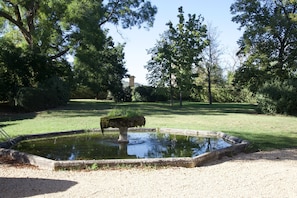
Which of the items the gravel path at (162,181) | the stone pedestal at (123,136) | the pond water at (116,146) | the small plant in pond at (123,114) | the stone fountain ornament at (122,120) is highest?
the small plant in pond at (123,114)

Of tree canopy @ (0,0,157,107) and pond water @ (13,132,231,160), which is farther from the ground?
tree canopy @ (0,0,157,107)

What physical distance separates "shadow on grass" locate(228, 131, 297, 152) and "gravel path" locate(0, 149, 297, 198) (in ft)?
5.16

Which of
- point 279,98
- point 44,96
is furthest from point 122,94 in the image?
point 279,98

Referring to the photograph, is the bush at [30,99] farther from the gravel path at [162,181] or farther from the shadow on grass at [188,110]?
the gravel path at [162,181]

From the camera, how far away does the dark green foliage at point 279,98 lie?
60.6 ft

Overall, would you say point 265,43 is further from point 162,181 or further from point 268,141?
point 162,181

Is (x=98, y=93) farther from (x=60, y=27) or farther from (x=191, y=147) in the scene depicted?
(x=191, y=147)

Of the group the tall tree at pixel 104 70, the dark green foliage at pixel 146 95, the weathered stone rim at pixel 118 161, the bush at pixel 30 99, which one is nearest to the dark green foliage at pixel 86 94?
the tall tree at pixel 104 70

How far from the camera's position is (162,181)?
5125 mm

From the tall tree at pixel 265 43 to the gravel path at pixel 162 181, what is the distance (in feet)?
63.3

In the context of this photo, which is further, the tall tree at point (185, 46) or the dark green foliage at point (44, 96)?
the tall tree at point (185, 46)

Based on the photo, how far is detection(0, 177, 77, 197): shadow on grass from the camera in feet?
14.7

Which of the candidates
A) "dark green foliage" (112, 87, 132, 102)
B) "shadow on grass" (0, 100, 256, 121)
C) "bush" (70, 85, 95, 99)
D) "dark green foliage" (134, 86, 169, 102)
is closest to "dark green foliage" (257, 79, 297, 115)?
"shadow on grass" (0, 100, 256, 121)

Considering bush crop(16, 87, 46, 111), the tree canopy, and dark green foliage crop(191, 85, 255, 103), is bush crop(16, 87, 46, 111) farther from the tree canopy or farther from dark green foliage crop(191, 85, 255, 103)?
dark green foliage crop(191, 85, 255, 103)
